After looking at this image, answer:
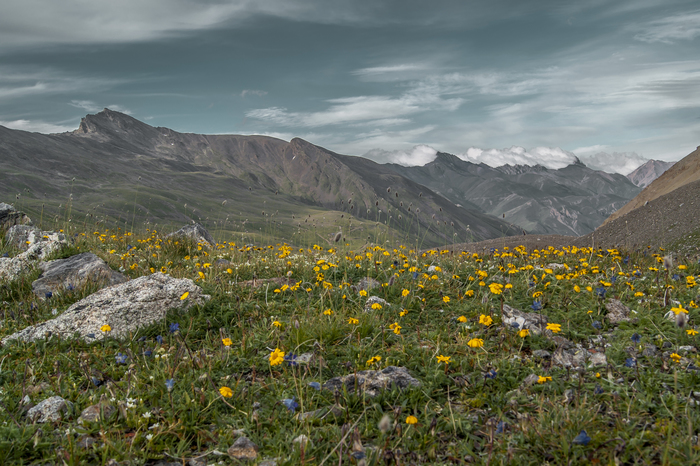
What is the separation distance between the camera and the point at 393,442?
3178 mm

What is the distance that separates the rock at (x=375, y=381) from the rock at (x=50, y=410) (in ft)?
7.69

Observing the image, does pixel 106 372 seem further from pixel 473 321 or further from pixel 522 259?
pixel 522 259

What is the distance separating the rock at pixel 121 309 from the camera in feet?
17.1

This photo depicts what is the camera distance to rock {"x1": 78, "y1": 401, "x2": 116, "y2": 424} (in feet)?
11.3

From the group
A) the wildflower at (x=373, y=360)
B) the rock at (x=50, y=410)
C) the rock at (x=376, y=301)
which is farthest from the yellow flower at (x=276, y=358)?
the rock at (x=376, y=301)

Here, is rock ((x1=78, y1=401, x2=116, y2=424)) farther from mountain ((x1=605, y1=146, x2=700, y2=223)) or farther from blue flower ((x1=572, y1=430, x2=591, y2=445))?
mountain ((x1=605, y1=146, x2=700, y2=223))

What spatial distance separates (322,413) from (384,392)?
2.02 feet

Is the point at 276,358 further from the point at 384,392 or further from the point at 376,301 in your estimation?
the point at 376,301

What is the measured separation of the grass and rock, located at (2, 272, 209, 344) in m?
0.18

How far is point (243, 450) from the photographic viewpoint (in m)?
3.08

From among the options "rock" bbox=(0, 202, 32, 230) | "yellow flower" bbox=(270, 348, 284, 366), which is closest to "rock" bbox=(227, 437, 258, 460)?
"yellow flower" bbox=(270, 348, 284, 366)

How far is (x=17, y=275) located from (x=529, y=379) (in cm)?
888

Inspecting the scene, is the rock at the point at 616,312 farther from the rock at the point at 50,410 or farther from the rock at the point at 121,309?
the rock at the point at 50,410

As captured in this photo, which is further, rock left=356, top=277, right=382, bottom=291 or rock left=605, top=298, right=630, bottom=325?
rock left=356, top=277, right=382, bottom=291
